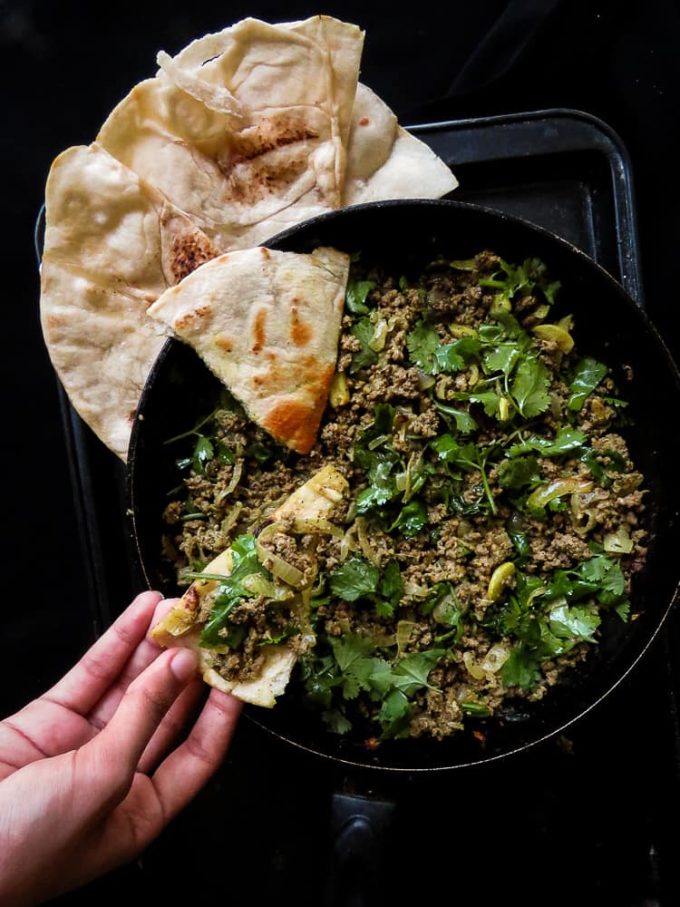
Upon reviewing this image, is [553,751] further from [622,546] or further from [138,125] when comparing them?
[138,125]

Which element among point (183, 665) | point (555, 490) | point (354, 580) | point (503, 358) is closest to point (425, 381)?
point (503, 358)

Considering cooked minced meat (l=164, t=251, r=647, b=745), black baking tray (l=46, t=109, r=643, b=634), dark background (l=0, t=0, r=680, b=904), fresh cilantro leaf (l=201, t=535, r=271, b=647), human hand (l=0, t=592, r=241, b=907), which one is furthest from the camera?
dark background (l=0, t=0, r=680, b=904)

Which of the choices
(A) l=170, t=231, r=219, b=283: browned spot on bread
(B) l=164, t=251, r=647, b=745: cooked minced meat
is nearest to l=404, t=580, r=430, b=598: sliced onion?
(B) l=164, t=251, r=647, b=745: cooked minced meat

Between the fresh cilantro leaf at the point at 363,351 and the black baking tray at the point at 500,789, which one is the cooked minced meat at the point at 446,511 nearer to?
the fresh cilantro leaf at the point at 363,351

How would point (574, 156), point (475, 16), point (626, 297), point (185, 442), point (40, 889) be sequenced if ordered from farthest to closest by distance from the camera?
1. point (475, 16)
2. point (574, 156)
3. point (185, 442)
4. point (626, 297)
5. point (40, 889)

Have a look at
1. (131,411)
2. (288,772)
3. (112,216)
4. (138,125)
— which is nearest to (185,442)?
(131,411)

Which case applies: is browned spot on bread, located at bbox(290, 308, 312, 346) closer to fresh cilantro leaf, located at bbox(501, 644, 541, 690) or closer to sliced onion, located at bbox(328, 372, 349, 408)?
sliced onion, located at bbox(328, 372, 349, 408)

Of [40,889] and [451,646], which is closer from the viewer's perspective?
[40,889]
